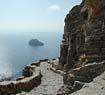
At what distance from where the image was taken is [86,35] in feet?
63.2

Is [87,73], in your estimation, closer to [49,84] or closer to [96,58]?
[96,58]

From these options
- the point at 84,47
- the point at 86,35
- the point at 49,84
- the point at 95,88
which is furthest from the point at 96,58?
the point at 49,84

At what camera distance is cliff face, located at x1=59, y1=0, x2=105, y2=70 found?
56.8 ft

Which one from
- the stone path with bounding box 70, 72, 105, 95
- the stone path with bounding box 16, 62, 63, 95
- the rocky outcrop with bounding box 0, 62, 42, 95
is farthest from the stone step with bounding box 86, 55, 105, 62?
the rocky outcrop with bounding box 0, 62, 42, 95

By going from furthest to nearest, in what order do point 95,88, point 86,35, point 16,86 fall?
point 16,86 → point 86,35 → point 95,88

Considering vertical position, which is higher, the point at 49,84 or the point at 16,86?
the point at 16,86

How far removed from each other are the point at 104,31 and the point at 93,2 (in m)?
3.62

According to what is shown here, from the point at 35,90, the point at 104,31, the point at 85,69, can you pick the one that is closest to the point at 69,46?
the point at 35,90

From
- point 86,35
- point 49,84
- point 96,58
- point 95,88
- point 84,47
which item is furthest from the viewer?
point 49,84

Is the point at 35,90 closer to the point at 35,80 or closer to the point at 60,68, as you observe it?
the point at 35,80

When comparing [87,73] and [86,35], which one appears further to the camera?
[86,35]

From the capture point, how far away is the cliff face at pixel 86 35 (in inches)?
682

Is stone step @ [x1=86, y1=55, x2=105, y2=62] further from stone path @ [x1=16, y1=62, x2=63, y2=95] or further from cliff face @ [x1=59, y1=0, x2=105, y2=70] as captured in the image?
stone path @ [x1=16, y1=62, x2=63, y2=95]

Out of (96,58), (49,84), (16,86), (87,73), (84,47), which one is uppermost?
(84,47)
